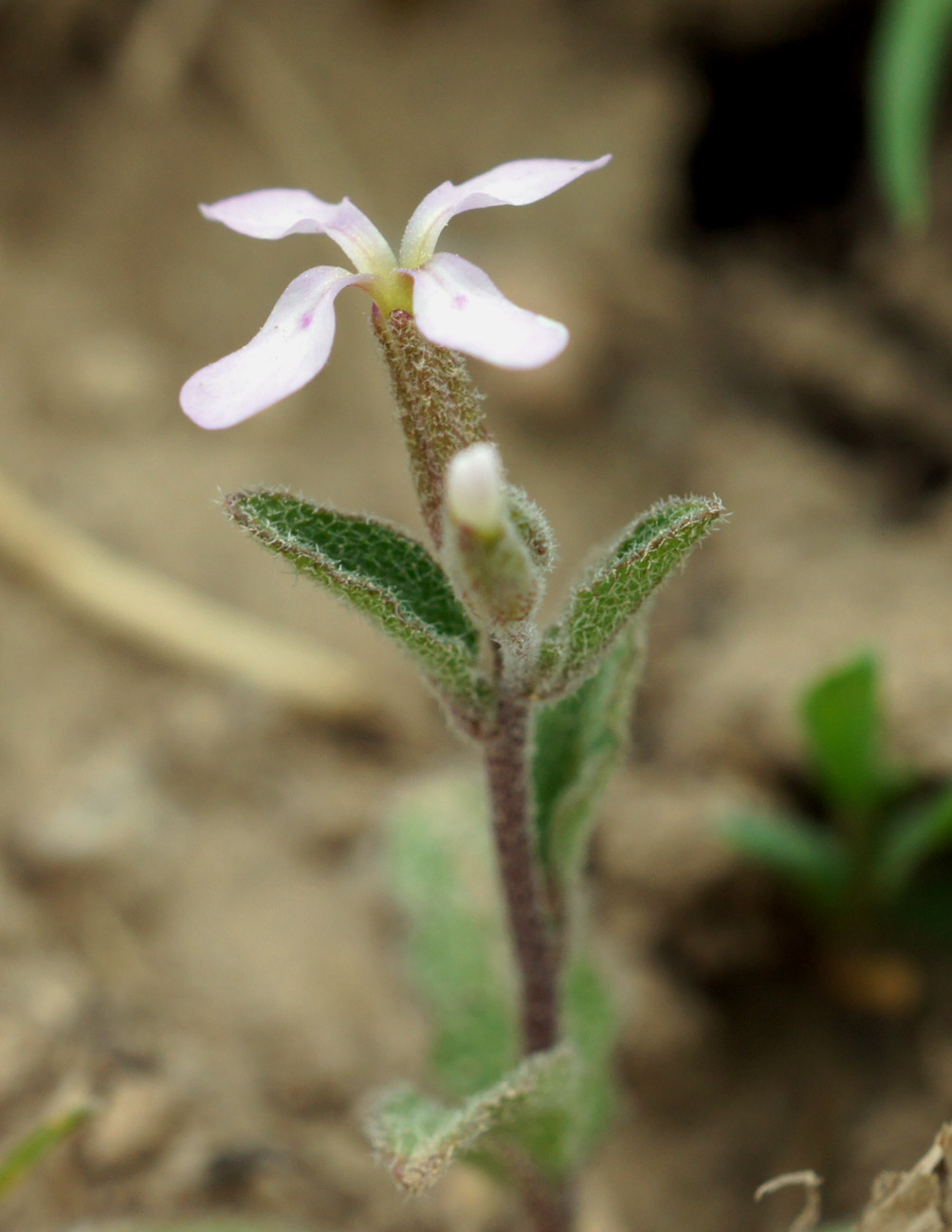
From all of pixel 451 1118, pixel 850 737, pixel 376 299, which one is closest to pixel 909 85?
pixel 850 737

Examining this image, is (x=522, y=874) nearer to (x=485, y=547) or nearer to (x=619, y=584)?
(x=619, y=584)

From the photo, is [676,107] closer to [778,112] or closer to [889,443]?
[778,112]

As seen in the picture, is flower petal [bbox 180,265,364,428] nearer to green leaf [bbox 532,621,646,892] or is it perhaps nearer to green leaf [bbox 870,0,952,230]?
green leaf [bbox 532,621,646,892]

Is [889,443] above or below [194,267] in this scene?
below

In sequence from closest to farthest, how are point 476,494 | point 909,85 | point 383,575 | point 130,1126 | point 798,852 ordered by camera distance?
point 476,494 → point 383,575 → point 130,1126 → point 798,852 → point 909,85

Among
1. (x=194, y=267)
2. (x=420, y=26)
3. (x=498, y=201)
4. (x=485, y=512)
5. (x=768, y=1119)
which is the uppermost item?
(x=420, y=26)

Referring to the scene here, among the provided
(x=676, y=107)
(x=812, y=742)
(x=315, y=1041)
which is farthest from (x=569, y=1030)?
(x=676, y=107)

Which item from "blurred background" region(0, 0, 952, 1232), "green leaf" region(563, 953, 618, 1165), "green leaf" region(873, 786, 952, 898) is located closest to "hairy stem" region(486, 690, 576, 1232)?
"green leaf" region(563, 953, 618, 1165)
